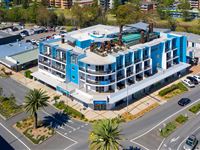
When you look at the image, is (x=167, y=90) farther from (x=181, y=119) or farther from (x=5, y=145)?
(x=5, y=145)

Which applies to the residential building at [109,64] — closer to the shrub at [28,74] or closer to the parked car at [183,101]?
the shrub at [28,74]

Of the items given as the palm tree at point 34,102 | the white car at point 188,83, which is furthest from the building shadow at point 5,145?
the white car at point 188,83

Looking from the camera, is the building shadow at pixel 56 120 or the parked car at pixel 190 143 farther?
the building shadow at pixel 56 120

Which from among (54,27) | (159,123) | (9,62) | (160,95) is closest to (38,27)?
(54,27)

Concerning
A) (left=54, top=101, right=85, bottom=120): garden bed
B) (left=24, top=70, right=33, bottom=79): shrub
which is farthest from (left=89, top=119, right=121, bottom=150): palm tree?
(left=24, top=70, right=33, bottom=79): shrub

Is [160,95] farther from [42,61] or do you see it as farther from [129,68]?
[42,61]

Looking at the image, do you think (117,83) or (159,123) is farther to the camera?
(117,83)

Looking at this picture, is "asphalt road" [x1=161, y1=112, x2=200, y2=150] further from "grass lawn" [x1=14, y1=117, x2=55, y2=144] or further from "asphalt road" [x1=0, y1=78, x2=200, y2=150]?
"grass lawn" [x1=14, y1=117, x2=55, y2=144]
